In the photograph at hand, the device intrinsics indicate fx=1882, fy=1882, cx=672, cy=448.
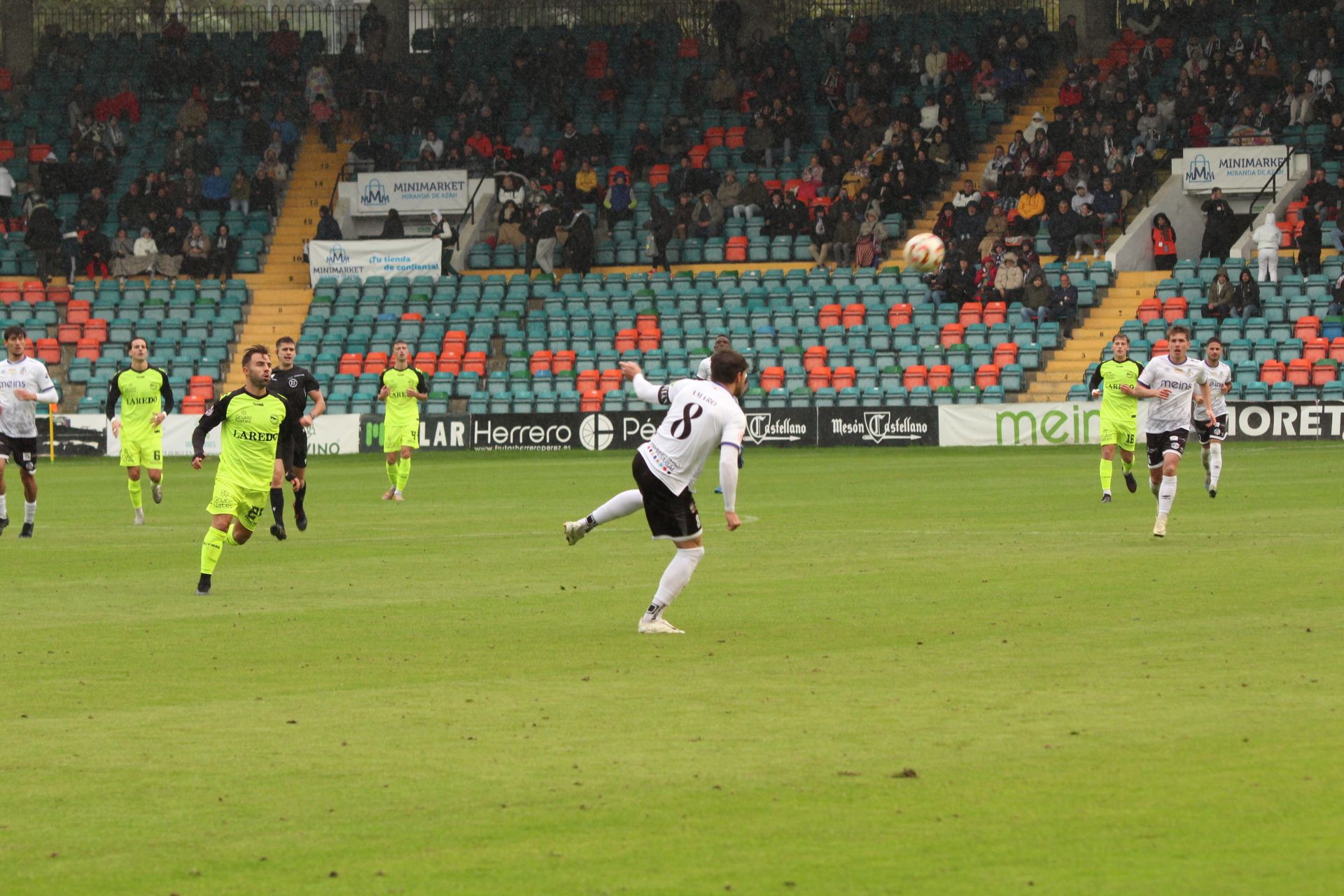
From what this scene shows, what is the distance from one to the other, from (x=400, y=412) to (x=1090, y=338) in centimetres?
1872

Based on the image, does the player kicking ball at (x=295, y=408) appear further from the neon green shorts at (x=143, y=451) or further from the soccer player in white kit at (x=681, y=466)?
the soccer player in white kit at (x=681, y=466)

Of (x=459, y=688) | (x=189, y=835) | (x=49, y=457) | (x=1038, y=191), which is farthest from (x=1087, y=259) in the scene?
(x=189, y=835)

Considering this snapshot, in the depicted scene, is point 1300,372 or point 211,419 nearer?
point 211,419

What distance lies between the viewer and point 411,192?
4966cm

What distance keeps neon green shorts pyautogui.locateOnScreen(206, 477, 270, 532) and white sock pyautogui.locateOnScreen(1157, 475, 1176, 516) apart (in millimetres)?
9047

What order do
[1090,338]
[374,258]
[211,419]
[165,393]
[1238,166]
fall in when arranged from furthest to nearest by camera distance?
[374,258]
[1238,166]
[1090,338]
[165,393]
[211,419]

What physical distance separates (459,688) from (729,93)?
134 feet

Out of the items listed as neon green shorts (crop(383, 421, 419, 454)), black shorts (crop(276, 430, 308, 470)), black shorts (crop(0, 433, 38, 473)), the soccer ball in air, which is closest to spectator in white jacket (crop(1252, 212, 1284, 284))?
the soccer ball in air

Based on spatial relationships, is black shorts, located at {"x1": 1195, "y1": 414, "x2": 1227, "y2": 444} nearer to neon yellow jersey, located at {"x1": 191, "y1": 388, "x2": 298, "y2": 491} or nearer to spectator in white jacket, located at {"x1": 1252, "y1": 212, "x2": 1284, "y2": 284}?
neon yellow jersey, located at {"x1": 191, "y1": 388, "x2": 298, "y2": 491}

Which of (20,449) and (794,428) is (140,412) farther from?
(794,428)

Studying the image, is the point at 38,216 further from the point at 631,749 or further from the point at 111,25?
the point at 631,749

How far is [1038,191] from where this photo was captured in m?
43.3

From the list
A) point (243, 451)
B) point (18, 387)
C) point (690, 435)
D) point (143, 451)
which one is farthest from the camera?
point (143, 451)

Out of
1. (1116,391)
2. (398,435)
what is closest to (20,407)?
(398,435)
